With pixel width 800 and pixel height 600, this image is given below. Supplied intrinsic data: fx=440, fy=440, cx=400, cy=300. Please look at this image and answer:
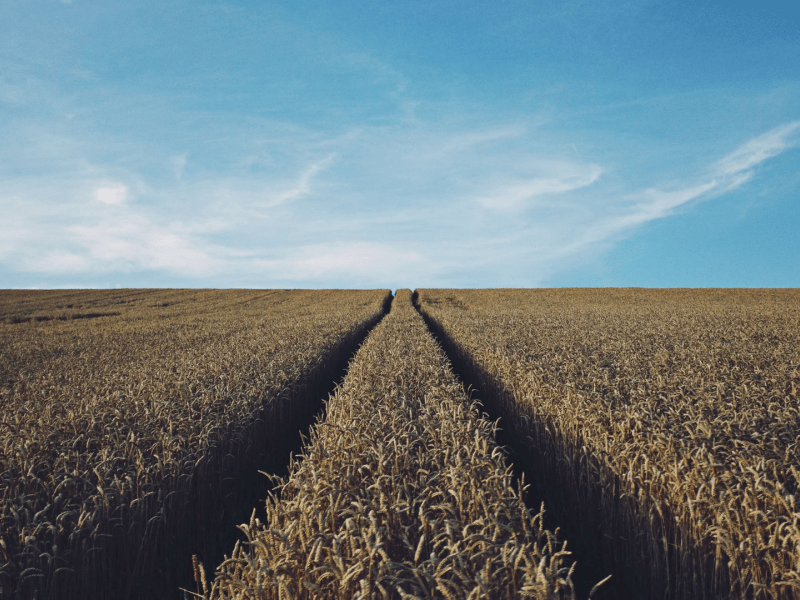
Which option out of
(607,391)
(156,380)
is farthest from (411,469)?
(156,380)

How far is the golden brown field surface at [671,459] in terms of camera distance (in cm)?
330

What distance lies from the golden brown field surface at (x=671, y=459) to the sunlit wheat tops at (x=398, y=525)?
3.29 feet

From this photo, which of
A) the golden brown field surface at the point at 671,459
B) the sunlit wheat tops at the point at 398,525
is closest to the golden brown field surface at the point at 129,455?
the sunlit wheat tops at the point at 398,525

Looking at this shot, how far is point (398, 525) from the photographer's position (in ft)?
9.93

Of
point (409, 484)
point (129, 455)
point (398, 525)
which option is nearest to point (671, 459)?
point (409, 484)

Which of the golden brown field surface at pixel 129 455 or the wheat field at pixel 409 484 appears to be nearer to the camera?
the wheat field at pixel 409 484

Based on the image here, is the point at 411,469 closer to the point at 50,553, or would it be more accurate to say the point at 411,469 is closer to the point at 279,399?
the point at 50,553

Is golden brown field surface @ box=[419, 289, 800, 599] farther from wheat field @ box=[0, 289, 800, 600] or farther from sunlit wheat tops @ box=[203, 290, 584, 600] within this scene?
sunlit wheat tops @ box=[203, 290, 584, 600]

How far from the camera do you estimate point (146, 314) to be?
32438mm

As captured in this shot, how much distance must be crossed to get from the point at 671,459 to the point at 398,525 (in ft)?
9.53

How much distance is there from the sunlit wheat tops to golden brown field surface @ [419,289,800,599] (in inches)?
39.5

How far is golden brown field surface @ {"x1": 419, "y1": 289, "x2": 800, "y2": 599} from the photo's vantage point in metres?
3.30

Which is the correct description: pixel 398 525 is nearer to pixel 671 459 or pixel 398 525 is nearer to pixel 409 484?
pixel 409 484

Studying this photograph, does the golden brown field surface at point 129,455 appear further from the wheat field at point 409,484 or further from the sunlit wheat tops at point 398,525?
the sunlit wheat tops at point 398,525
